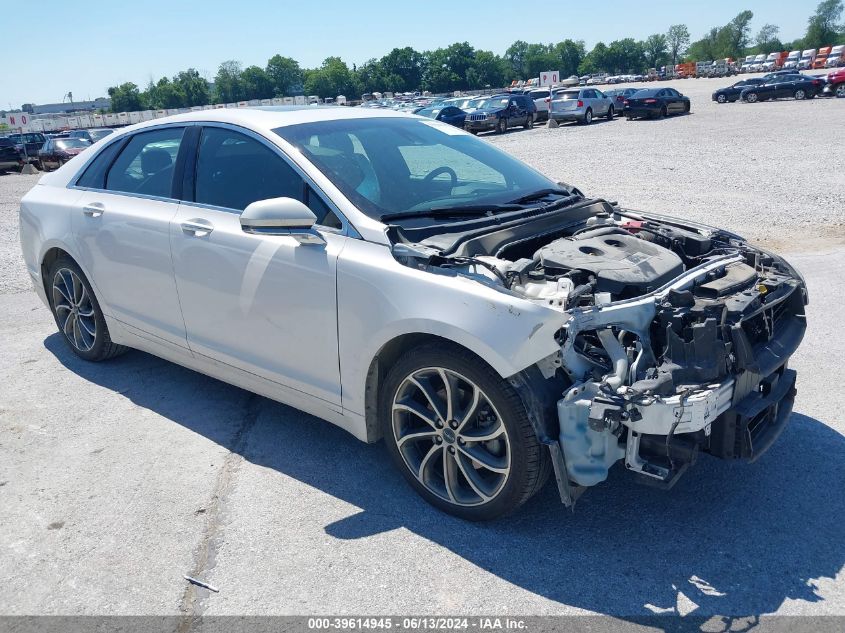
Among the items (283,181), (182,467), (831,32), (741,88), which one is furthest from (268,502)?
(831,32)

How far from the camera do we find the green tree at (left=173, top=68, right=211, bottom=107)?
5453 inches

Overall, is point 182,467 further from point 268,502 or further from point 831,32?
point 831,32

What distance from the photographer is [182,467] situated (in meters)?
3.98

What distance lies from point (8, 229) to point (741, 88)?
3782cm

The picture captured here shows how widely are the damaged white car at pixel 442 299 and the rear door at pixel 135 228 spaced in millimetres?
19

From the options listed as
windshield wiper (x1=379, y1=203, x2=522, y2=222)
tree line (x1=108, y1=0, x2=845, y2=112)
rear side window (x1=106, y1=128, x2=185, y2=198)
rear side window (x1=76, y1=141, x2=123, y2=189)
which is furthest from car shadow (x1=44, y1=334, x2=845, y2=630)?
tree line (x1=108, y1=0, x2=845, y2=112)

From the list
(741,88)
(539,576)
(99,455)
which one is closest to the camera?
(539,576)

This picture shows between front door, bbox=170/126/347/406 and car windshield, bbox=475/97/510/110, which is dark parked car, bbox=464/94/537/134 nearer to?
car windshield, bbox=475/97/510/110

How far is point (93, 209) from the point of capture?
16.0 ft

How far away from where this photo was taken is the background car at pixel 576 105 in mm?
31000

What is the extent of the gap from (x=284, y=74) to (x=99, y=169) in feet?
525

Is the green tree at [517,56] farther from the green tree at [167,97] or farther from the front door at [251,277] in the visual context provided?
the front door at [251,277]

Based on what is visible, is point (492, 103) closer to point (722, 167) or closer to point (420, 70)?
point (722, 167)

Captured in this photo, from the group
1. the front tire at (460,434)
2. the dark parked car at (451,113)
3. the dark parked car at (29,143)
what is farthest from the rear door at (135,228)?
the dark parked car at (29,143)
